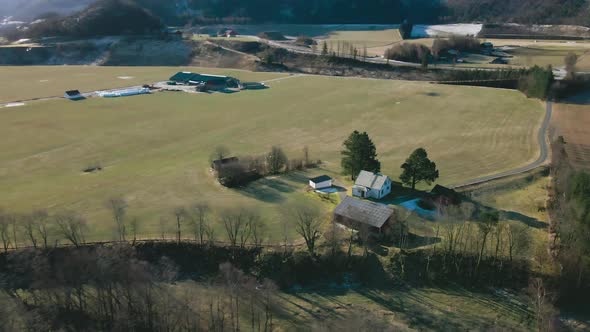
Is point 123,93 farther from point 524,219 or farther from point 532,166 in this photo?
point 524,219

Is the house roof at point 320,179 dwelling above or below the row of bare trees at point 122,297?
above

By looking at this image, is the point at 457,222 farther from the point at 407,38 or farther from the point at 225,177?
the point at 407,38

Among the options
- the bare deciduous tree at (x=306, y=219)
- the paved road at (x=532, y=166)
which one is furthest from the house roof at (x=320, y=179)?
the paved road at (x=532, y=166)

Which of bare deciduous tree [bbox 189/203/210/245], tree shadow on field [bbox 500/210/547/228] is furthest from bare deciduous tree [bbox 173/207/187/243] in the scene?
tree shadow on field [bbox 500/210/547/228]

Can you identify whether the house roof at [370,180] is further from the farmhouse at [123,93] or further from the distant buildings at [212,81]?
the farmhouse at [123,93]

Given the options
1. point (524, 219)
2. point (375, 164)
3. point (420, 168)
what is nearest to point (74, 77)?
point (375, 164)

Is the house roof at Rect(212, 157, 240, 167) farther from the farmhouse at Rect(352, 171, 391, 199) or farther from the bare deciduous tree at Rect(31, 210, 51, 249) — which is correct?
the bare deciduous tree at Rect(31, 210, 51, 249)
